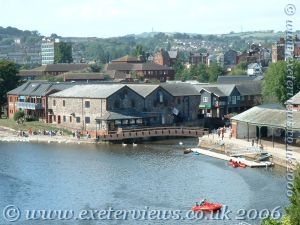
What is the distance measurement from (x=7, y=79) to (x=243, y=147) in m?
43.2

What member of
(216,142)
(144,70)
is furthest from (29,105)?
(144,70)

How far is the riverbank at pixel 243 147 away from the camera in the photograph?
55.2 metres

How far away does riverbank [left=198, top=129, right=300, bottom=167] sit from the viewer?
181 ft

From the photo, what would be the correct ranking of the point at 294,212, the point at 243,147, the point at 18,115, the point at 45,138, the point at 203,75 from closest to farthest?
the point at 294,212, the point at 243,147, the point at 45,138, the point at 18,115, the point at 203,75

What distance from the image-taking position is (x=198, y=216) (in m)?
38.8

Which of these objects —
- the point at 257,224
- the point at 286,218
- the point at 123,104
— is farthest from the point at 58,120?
the point at 286,218

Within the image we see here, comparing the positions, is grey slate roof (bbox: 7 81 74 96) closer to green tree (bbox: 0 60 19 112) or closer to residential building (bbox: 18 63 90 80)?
green tree (bbox: 0 60 19 112)

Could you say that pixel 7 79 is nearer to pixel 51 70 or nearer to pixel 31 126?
pixel 31 126

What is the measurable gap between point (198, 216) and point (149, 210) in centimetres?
311

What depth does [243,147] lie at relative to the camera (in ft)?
202

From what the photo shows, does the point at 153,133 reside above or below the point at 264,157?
above

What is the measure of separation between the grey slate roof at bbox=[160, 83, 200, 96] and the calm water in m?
18.2

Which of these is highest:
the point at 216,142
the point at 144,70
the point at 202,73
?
the point at 144,70

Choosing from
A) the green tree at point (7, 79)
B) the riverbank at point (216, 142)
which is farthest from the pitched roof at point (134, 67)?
the riverbank at point (216, 142)
